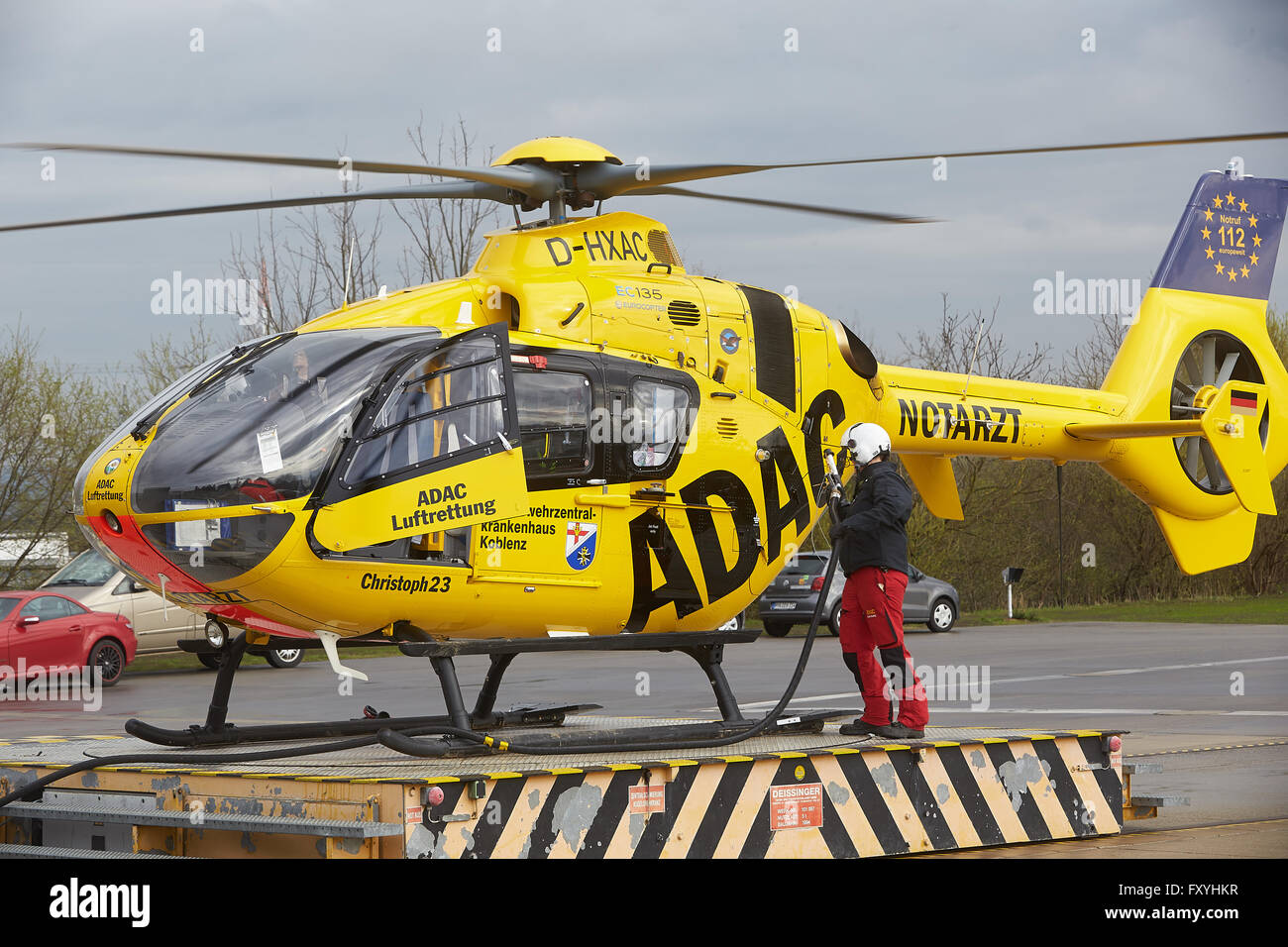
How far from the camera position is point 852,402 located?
34.7 feet

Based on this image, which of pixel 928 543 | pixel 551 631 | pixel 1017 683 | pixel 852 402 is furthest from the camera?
pixel 928 543

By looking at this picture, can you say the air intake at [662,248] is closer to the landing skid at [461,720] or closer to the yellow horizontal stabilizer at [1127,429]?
the landing skid at [461,720]

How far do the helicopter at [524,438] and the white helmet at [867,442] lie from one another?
1.53 ft

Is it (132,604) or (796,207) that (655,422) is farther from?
(132,604)

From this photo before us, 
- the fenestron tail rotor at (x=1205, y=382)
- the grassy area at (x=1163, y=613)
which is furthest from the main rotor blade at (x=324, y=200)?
the grassy area at (x=1163, y=613)

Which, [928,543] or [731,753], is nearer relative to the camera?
[731,753]

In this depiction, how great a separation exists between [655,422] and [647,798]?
2714 millimetres

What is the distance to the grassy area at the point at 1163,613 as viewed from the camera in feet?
113

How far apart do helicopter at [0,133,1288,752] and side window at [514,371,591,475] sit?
0.04 feet

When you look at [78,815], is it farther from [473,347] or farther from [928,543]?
[928,543]

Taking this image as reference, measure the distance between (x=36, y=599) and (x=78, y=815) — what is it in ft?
48.2

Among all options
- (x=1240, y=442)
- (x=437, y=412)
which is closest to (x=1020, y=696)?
(x=1240, y=442)
